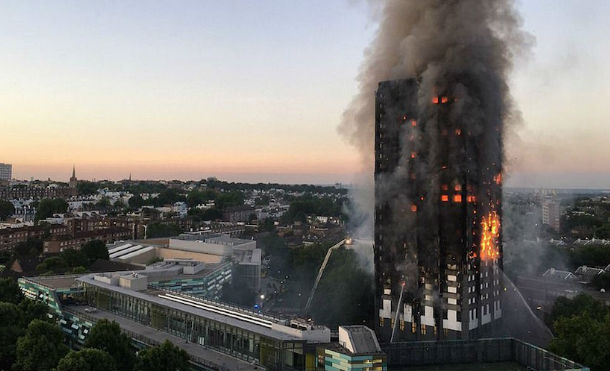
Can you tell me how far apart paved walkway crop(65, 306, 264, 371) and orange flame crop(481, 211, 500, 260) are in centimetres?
2268

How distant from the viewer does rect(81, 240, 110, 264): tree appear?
7350 centimetres

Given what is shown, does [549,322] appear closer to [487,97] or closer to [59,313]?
[487,97]

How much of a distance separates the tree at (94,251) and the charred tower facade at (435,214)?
40713 mm

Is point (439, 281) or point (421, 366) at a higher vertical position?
point (439, 281)

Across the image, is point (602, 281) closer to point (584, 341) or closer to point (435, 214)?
point (435, 214)

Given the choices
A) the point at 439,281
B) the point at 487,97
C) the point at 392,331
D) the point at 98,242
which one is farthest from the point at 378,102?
the point at 98,242

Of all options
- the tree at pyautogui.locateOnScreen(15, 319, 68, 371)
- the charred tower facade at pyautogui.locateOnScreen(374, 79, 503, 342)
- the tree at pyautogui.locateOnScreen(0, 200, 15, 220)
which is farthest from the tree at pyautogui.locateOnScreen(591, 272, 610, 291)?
the tree at pyautogui.locateOnScreen(0, 200, 15, 220)

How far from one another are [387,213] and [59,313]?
27731 mm

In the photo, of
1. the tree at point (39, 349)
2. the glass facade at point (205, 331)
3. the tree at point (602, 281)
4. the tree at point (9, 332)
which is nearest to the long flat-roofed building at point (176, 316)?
the glass facade at point (205, 331)

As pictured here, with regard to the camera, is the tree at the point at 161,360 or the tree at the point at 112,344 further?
the tree at the point at 112,344

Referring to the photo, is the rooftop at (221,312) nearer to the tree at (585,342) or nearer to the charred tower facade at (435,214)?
the charred tower facade at (435,214)

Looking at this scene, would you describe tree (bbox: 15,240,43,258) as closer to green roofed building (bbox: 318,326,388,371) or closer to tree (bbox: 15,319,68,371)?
tree (bbox: 15,319,68,371)

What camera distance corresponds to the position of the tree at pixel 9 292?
4744 centimetres

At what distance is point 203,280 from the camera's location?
185ft
